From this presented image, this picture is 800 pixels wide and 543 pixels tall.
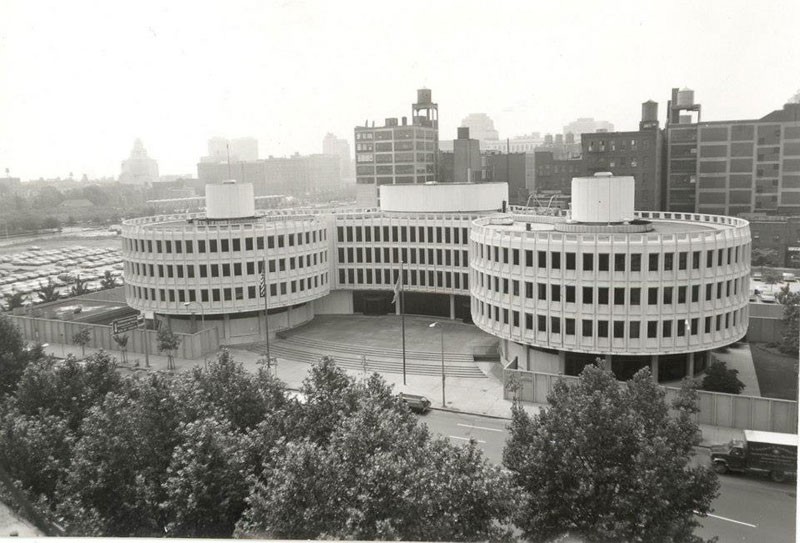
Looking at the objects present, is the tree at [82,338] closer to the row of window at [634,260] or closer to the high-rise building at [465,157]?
the row of window at [634,260]

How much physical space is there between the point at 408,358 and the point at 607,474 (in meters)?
37.7

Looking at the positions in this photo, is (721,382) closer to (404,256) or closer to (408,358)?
(408,358)

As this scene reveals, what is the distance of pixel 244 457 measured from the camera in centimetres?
3053

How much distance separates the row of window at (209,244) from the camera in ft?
245

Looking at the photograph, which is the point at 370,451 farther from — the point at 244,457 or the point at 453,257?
the point at 453,257

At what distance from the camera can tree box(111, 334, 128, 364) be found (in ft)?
222

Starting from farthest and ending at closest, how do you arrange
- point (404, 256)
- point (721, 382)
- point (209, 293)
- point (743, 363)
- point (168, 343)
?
point (404, 256) → point (209, 293) → point (168, 343) → point (743, 363) → point (721, 382)

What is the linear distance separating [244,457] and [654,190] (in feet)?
377

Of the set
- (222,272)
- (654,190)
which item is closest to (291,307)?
(222,272)

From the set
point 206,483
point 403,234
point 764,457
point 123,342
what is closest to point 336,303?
point 403,234

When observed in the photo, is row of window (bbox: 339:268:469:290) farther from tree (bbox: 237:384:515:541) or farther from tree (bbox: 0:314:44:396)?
tree (bbox: 237:384:515:541)

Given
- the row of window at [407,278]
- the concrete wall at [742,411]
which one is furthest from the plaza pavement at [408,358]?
the row of window at [407,278]

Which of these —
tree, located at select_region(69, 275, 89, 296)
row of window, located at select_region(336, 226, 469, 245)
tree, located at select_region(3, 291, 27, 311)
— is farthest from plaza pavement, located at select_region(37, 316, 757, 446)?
tree, located at select_region(69, 275, 89, 296)

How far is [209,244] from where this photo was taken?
74.8 m
